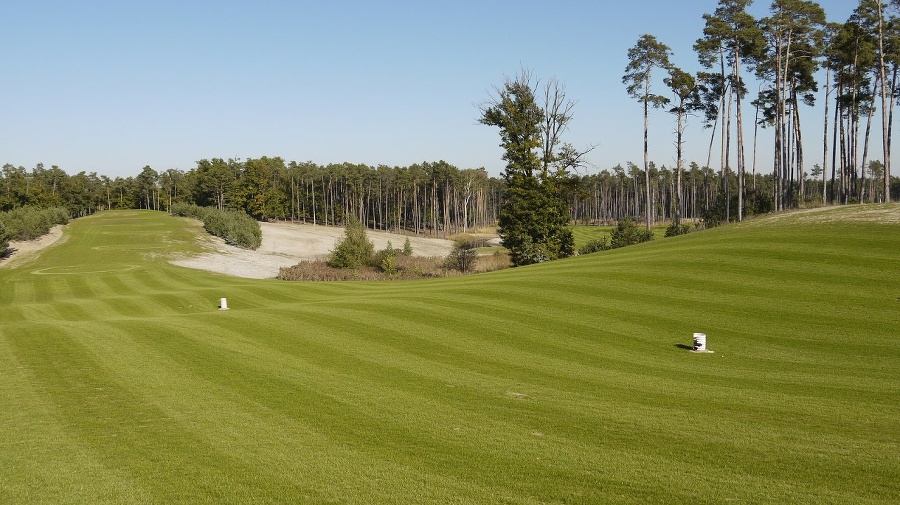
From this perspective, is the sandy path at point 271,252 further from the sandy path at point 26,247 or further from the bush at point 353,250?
the sandy path at point 26,247

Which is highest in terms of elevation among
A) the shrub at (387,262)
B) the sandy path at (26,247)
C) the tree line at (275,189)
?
the tree line at (275,189)

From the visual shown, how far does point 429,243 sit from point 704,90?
50.3 metres

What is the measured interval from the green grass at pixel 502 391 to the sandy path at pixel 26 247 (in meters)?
33.6

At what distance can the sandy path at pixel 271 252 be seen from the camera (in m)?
58.0

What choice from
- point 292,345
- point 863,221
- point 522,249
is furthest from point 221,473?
point 522,249

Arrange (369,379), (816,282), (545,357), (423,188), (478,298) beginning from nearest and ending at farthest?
(369,379) → (545,357) → (816,282) → (478,298) → (423,188)

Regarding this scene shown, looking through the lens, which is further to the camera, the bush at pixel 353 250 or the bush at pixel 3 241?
the bush at pixel 3 241

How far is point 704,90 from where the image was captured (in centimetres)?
6238

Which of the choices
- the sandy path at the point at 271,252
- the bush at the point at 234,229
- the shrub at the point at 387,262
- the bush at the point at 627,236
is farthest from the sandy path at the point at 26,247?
the bush at the point at 627,236

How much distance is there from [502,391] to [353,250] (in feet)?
143

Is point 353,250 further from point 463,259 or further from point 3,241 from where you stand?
point 3,241

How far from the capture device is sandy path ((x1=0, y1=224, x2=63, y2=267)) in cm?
5755

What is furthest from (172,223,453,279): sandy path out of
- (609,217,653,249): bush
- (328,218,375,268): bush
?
(609,217,653,249): bush

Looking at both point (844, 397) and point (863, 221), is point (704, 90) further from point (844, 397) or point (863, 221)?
point (844, 397)
